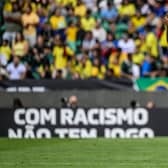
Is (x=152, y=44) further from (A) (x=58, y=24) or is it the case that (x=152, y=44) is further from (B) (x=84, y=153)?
(B) (x=84, y=153)

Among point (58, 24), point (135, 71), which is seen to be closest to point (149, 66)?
point (135, 71)

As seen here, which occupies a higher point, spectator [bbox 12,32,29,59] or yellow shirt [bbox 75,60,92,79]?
spectator [bbox 12,32,29,59]

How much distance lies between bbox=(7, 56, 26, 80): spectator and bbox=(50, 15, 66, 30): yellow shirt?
1.86 metres

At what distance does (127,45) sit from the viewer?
67.5 ft

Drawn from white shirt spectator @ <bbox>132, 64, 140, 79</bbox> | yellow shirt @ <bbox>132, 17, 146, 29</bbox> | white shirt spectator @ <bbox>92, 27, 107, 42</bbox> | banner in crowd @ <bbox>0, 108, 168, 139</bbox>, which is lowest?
banner in crowd @ <bbox>0, 108, 168, 139</bbox>

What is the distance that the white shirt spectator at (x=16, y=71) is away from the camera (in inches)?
808

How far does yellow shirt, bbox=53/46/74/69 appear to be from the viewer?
20.8m

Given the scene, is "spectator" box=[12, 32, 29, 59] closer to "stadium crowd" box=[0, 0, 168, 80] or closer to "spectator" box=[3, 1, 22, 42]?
"stadium crowd" box=[0, 0, 168, 80]

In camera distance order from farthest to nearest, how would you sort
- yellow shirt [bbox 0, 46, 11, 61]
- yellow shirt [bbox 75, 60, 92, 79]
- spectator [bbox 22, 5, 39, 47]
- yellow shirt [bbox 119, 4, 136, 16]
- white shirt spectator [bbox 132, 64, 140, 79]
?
spectator [bbox 22, 5, 39, 47]
yellow shirt [bbox 119, 4, 136, 16]
yellow shirt [bbox 0, 46, 11, 61]
yellow shirt [bbox 75, 60, 92, 79]
white shirt spectator [bbox 132, 64, 140, 79]

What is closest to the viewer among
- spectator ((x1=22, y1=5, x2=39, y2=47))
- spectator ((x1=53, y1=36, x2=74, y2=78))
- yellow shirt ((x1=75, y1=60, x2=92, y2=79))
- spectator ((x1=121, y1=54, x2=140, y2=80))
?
spectator ((x1=121, y1=54, x2=140, y2=80))

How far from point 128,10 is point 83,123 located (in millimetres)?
6094

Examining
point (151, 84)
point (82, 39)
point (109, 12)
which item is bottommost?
point (151, 84)

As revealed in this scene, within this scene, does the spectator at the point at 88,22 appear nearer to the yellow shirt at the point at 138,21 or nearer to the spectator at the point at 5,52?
the yellow shirt at the point at 138,21

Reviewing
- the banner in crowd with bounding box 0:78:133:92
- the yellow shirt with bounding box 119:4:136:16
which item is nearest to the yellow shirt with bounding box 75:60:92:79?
the banner in crowd with bounding box 0:78:133:92
